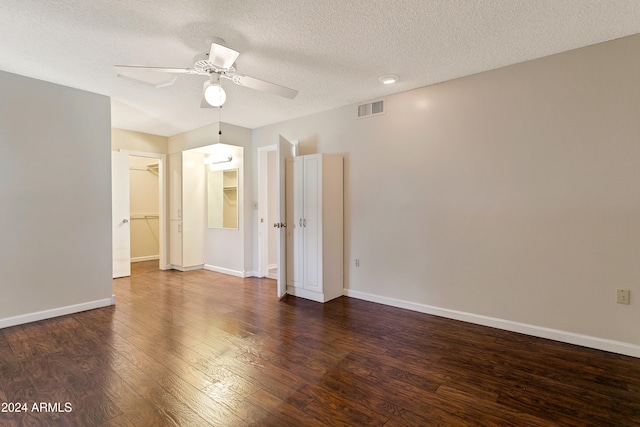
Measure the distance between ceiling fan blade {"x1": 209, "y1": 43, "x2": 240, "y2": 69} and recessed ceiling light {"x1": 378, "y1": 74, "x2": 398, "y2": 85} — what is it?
66.3 inches

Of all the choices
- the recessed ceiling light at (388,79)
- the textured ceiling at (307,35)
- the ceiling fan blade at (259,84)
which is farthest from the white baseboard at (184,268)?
the recessed ceiling light at (388,79)

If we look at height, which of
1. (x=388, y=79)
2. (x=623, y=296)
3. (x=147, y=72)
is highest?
(x=388, y=79)

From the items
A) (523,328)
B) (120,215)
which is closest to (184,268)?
(120,215)

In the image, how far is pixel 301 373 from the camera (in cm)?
228

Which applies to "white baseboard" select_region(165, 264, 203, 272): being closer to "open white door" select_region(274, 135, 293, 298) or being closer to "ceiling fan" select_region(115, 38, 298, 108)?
"open white door" select_region(274, 135, 293, 298)

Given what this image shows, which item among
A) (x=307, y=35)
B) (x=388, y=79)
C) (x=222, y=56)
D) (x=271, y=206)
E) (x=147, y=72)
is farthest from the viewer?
(x=271, y=206)

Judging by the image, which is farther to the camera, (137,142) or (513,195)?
(137,142)

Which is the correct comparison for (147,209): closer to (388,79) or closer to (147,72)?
(147,72)

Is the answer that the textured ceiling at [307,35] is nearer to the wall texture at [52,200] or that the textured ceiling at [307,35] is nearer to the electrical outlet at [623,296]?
the wall texture at [52,200]

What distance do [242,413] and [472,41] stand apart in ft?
10.6

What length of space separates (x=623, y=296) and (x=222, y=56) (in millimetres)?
3684

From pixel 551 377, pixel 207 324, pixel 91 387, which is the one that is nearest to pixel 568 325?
pixel 551 377

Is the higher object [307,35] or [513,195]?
[307,35]

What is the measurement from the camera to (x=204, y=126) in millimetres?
5445
